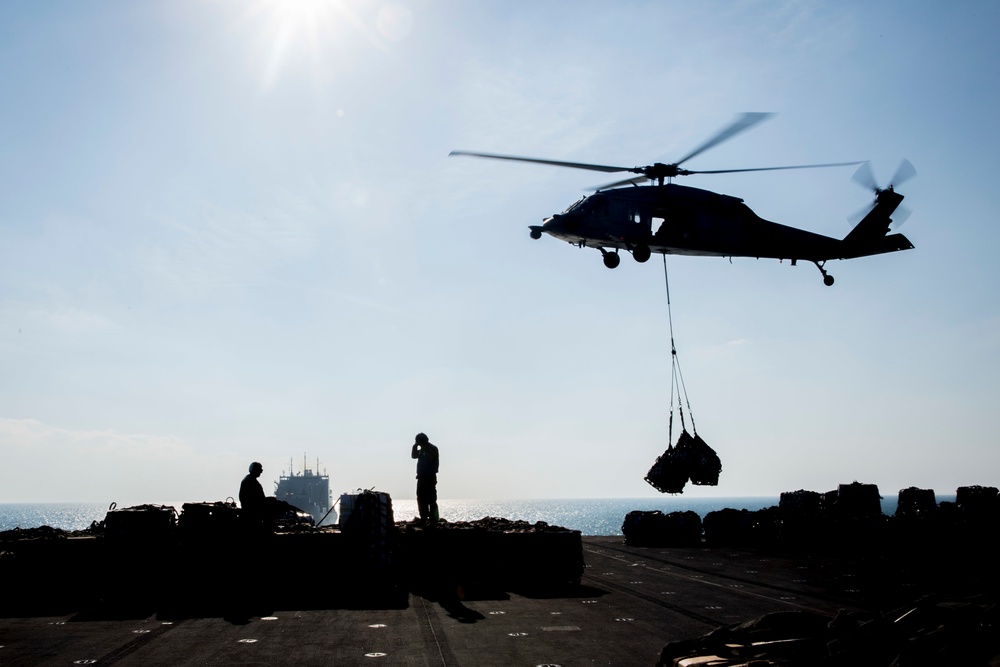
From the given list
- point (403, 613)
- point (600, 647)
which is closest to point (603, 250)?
point (403, 613)

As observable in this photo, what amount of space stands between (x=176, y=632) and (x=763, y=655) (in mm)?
8313

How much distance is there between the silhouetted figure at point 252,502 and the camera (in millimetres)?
16719

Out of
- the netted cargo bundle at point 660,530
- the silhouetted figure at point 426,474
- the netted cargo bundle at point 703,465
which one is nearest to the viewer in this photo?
the silhouetted figure at point 426,474

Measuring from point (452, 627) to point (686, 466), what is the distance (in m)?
15.8

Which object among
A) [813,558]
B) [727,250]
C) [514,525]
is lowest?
[813,558]

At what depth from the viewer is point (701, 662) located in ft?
23.5

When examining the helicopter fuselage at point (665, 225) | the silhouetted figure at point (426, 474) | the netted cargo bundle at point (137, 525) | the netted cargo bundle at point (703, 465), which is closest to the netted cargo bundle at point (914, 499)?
the netted cargo bundle at point (703, 465)

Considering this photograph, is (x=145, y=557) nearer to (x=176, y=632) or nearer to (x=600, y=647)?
(x=176, y=632)

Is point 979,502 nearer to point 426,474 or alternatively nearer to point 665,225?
point 665,225

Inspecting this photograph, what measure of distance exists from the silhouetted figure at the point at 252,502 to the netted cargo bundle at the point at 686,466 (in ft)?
44.1

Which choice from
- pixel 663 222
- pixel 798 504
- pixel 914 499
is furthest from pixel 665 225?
pixel 914 499

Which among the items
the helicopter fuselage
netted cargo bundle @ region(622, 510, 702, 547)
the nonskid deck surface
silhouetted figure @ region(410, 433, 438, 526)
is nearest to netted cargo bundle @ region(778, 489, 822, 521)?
netted cargo bundle @ region(622, 510, 702, 547)

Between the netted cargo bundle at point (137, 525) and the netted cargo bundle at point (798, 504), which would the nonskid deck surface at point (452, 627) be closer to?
the netted cargo bundle at point (137, 525)

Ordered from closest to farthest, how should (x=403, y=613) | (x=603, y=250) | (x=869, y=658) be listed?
(x=869, y=658)
(x=403, y=613)
(x=603, y=250)
